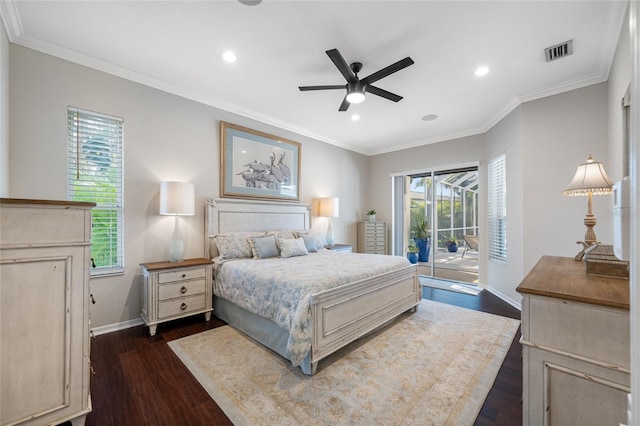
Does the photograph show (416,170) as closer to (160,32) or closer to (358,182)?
(358,182)

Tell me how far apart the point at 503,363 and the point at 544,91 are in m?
3.27

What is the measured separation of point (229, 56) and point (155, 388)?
2.98m

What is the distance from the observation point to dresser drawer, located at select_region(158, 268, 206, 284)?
291 centimetres

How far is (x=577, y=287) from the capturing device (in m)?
1.27

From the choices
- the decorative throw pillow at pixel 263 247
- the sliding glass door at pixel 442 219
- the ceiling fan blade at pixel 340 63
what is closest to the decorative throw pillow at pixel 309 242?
the decorative throw pillow at pixel 263 247

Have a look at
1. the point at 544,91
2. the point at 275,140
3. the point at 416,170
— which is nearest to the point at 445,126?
the point at 416,170

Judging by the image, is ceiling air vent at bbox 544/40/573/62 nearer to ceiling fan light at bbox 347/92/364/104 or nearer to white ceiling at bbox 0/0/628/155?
white ceiling at bbox 0/0/628/155

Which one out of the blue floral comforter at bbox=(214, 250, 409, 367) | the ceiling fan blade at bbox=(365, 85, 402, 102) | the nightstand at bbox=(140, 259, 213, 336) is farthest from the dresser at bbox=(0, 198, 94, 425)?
the ceiling fan blade at bbox=(365, 85, 402, 102)

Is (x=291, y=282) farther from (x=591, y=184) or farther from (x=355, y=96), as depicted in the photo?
(x=591, y=184)

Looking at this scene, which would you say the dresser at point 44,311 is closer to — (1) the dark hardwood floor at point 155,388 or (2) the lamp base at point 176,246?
(1) the dark hardwood floor at point 155,388

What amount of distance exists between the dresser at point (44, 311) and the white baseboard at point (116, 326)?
1.61 m

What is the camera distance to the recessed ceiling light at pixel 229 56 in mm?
2734

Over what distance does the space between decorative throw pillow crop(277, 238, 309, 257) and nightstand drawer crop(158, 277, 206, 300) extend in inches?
40.7

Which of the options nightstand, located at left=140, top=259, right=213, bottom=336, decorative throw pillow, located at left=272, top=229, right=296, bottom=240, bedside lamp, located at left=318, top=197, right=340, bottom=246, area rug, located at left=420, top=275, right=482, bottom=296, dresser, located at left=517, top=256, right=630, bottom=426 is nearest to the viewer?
dresser, located at left=517, top=256, right=630, bottom=426
